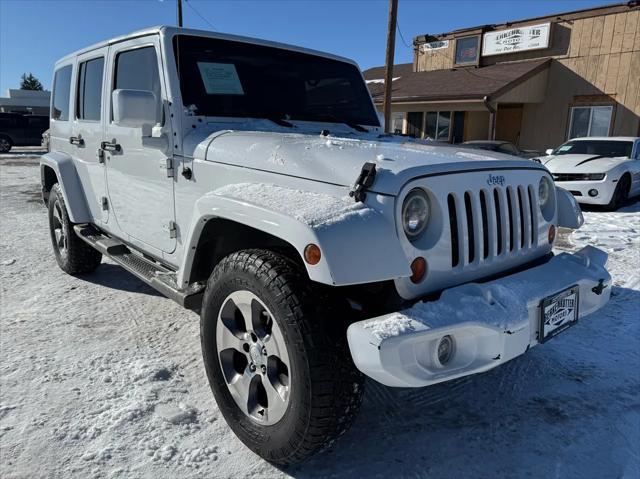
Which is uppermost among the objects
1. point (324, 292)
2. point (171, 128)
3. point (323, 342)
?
point (171, 128)

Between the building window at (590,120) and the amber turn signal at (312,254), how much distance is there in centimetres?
1777

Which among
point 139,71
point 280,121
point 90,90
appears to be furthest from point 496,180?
point 90,90

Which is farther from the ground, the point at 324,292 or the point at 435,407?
the point at 324,292

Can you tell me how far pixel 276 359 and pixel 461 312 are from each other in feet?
2.65

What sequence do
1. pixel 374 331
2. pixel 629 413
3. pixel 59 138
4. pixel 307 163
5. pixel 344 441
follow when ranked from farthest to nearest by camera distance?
1. pixel 59 138
2. pixel 629 413
3. pixel 344 441
4. pixel 307 163
5. pixel 374 331

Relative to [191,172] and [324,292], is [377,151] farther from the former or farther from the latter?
[191,172]

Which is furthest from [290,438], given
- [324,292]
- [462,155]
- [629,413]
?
[629,413]

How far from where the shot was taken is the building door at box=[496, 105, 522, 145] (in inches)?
756

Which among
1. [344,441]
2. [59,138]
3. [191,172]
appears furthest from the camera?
[59,138]

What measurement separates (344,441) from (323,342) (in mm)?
775

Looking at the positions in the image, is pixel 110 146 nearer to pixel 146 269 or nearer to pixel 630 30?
pixel 146 269

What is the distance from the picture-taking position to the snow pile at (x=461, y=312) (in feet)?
6.00

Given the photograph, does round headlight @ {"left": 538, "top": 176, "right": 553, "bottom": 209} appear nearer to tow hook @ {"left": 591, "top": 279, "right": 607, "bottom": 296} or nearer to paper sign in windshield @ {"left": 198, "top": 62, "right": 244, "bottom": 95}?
tow hook @ {"left": 591, "top": 279, "right": 607, "bottom": 296}

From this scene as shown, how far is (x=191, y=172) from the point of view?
2.85m
